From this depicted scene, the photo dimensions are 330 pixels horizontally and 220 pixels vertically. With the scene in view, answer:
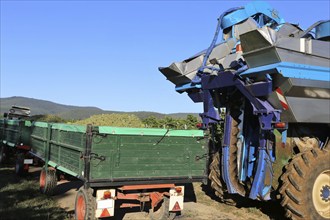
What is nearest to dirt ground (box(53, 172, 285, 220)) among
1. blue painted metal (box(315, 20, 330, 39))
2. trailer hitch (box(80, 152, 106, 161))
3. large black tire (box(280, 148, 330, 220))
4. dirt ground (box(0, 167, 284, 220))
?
dirt ground (box(0, 167, 284, 220))

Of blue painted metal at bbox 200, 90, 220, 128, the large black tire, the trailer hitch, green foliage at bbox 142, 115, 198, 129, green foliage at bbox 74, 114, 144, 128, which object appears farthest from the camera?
green foliage at bbox 142, 115, 198, 129

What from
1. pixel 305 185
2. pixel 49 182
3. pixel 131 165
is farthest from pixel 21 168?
pixel 305 185

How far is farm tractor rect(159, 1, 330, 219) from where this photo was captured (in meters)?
5.34

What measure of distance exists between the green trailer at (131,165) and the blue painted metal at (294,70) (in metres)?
1.42

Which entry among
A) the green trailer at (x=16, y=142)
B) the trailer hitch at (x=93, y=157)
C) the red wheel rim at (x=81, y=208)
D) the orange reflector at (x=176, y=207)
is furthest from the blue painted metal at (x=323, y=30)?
the green trailer at (x=16, y=142)

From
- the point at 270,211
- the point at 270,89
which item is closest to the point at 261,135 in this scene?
the point at 270,89

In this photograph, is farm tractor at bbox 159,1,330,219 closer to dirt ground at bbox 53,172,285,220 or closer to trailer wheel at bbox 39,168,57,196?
dirt ground at bbox 53,172,285,220

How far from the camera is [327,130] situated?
6426mm

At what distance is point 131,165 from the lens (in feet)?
17.5

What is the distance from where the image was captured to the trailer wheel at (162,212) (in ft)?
19.4

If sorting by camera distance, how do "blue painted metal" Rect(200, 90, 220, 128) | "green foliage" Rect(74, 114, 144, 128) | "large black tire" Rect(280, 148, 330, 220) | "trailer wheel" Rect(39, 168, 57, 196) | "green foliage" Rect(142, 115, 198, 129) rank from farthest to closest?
1. "green foliage" Rect(142, 115, 198, 129)
2. "green foliage" Rect(74, 114, 144, 128)
3. "trailer wheel" Rect(39, 168, 57, 196)
4. "blue painted metal" Rect(200, 90, 220, 128)
5. "large black tire" Rect(280, 148, 330, 220)

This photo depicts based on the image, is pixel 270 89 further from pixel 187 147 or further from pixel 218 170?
pixel 218 170

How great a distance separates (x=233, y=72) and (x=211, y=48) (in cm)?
99

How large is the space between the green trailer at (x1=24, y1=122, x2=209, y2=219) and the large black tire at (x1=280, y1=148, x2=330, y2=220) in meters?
1.32
